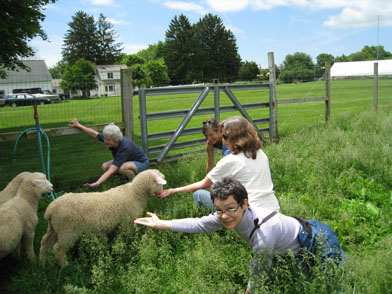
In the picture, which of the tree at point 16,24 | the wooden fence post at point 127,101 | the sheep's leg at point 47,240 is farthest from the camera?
the tree at point 16,24

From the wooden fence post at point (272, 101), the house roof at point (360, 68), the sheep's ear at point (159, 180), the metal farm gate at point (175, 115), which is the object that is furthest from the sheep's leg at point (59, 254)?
the house roof at point (360, 68)

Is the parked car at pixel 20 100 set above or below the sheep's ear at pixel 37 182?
above

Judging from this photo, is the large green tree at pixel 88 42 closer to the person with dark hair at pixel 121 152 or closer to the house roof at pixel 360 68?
the house roof at pixel 360 68

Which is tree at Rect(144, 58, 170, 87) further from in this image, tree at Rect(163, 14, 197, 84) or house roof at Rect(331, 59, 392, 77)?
house roof at Rect(331, 59, 392, 77)

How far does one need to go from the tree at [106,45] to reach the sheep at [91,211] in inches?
3704

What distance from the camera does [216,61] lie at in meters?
100

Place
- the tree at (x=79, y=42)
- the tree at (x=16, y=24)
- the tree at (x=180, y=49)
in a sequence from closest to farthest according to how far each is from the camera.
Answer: the tree at (x=16, y=24) → the tree at (x=79, y=42) → the tree at (x=180, y=49)

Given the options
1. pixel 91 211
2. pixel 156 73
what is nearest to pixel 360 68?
pixel 156 73

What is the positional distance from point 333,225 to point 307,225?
1501 millimetres

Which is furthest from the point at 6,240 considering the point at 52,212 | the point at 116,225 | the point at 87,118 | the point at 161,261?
the point at 87,118

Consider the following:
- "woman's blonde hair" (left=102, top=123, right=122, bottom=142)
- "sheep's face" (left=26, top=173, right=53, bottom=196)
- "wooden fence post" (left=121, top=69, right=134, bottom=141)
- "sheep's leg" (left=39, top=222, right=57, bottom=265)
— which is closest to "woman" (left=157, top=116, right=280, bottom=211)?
"sheep's leg" (left=39, top=222, right=57, bottom=265)

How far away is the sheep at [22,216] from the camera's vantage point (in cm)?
357

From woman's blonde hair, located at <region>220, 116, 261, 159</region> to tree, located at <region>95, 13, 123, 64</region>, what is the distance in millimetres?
94808

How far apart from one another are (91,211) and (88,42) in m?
96.2
